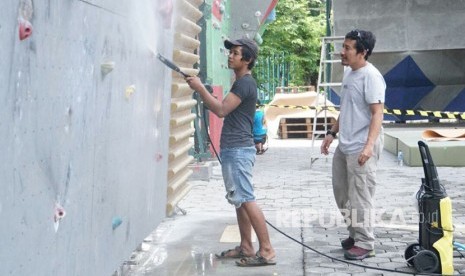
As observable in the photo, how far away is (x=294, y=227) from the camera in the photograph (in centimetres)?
841

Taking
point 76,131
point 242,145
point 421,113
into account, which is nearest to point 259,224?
point 242,145

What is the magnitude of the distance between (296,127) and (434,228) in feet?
54.7

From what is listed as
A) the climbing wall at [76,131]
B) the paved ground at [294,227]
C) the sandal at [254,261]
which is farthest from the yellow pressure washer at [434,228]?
the climbing wall at [76,131]

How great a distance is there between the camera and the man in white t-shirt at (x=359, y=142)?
6777 mm

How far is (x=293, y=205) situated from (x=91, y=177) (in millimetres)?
5693

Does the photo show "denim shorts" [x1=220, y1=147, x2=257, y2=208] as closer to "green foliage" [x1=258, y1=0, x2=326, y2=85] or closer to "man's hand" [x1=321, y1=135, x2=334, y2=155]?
"man's hand" [x1=321, y1=135, x2=334, y2=155]

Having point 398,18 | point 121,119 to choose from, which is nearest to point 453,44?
point 398,18

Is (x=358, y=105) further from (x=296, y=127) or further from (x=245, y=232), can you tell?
(x=296, y=127)

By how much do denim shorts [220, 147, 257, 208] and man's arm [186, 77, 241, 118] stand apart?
365 millimetres

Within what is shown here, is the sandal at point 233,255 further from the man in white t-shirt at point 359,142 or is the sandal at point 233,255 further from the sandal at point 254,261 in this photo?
the man in white t-shirt at point 359,142

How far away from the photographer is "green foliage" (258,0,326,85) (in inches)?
1330

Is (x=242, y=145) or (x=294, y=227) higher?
(x=242, y=145)

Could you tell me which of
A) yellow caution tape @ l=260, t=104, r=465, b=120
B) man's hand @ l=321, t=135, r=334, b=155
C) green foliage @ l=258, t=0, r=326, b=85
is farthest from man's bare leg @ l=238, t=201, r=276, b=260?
green foliage @ l=258, t=0, r=326, b=85

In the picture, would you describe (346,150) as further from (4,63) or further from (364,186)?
(4,63)
